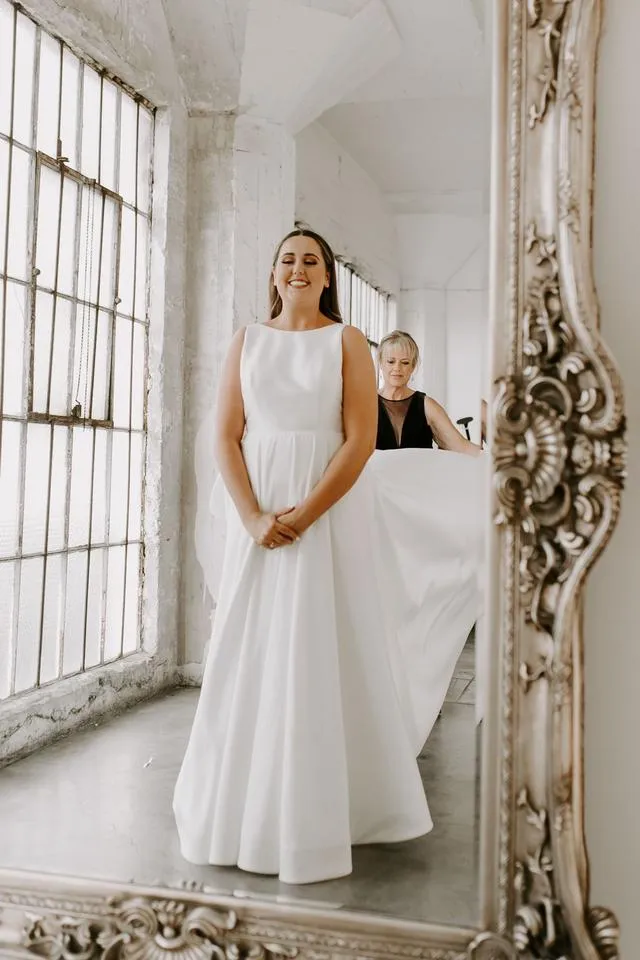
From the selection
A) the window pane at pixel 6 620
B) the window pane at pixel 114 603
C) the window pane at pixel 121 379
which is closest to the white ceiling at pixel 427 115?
the window pane at pixel 121 379

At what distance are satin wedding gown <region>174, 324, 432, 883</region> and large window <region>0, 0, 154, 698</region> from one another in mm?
157

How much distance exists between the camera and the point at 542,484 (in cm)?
93

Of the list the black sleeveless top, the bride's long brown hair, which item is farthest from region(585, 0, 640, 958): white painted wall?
the bride's long brown hair

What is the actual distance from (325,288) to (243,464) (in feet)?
0.98

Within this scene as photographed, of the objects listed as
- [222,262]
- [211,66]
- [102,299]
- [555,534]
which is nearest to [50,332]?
[102,299]

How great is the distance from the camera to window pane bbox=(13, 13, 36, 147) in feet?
3.85

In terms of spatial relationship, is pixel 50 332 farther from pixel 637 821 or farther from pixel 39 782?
pixel 637 821

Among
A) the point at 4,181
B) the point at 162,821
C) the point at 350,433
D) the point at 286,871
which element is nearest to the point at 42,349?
the point at 4,181

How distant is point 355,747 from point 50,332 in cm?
78

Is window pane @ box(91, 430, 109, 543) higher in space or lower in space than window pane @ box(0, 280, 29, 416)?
lower

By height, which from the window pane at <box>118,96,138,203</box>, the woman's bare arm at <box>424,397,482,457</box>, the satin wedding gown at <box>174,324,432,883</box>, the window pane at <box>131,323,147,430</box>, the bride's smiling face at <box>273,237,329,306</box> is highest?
the window pane at <box>118,96,138,203</box>

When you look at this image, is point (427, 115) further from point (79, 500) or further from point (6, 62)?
point (79, 500)

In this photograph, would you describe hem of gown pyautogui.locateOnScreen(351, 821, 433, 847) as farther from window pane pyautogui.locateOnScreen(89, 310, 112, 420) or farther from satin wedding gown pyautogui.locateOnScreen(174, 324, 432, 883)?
window pane pyautogui.locateOnScreen(89, 310, 112, 420)

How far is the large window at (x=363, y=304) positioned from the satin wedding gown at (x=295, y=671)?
45mm
